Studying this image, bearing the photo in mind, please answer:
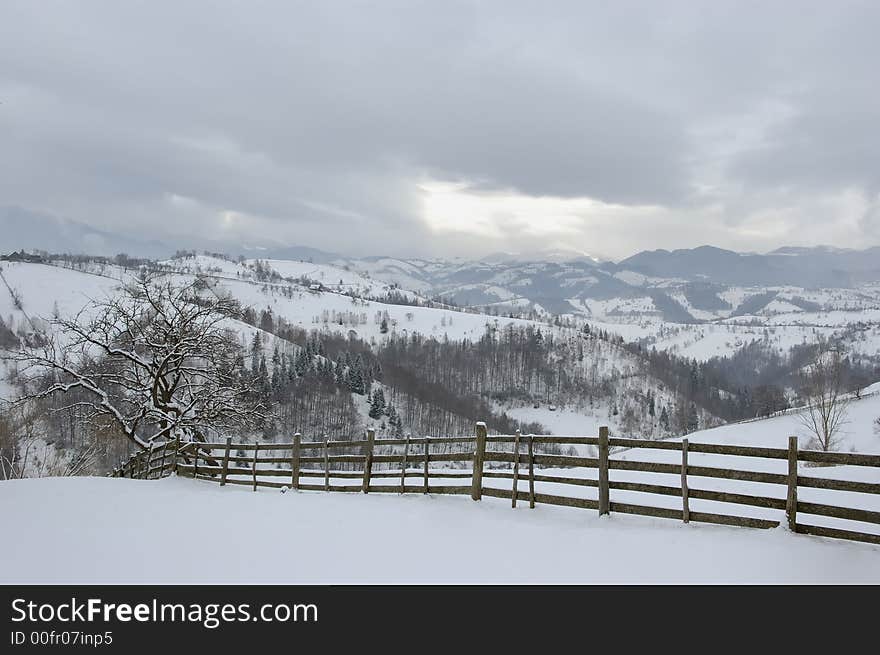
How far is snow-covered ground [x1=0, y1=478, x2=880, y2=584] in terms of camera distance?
7.13 m

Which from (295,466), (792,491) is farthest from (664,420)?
(792,491)

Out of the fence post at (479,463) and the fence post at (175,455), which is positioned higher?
the fence post at (479,463)

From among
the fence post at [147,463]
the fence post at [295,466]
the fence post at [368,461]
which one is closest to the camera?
the fence post at [368,461]

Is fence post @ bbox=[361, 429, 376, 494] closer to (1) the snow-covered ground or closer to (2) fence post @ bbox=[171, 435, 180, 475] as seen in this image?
(1) the snow-covered ground

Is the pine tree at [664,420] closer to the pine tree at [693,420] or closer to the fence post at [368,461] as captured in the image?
the pine tree at [693,420]

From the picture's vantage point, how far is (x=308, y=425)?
366 feet

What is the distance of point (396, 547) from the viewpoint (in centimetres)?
850

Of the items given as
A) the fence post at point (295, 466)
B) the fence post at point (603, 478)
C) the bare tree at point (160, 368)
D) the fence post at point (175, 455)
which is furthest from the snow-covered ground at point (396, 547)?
the bare tree at point (160, 368)

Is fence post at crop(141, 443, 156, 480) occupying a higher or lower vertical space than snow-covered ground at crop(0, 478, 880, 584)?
lower

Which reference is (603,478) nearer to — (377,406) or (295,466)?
(295,466)

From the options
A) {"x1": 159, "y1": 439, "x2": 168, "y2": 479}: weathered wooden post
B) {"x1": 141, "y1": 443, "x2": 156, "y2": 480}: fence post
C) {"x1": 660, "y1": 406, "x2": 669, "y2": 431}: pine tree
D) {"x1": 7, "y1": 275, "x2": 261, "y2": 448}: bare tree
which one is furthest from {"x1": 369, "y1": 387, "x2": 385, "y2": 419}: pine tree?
{"x1": 141, "y1": 443, "x2": 156, "y2": 480}: fence post

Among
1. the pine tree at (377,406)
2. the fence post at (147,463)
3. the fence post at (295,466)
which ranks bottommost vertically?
the pine tree at (377,406)

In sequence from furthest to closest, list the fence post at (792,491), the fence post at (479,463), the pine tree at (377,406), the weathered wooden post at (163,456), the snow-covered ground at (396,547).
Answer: the pine tree at (377,406) → the weathered wooden post at (163,456) → the fence post at (479,463) → the fence post at (792,491) → the snow-covered ground at (396,547)

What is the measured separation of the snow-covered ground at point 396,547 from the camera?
713cm
